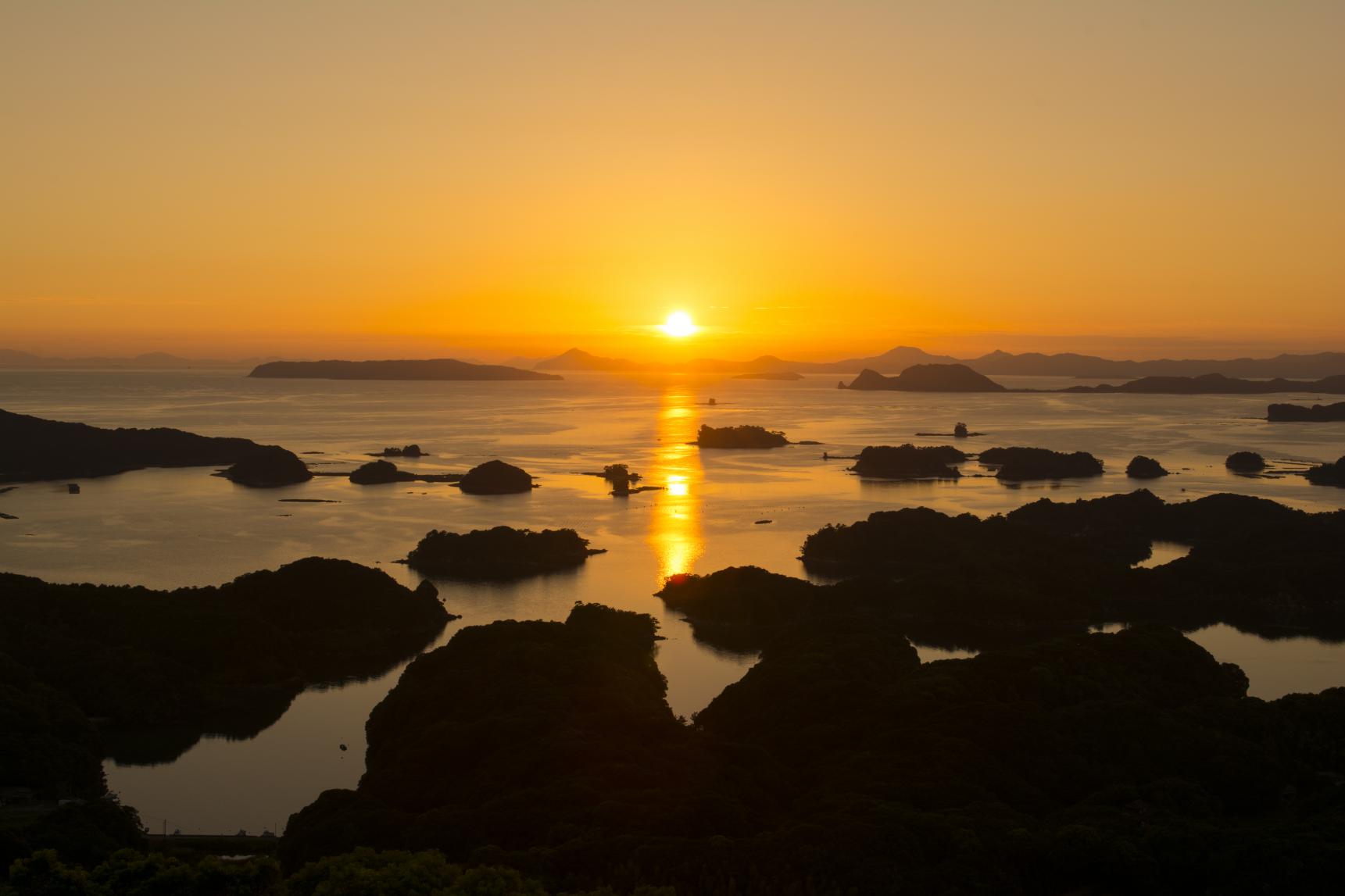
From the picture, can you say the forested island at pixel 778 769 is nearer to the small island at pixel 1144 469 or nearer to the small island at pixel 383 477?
the small island at pixel 383 477

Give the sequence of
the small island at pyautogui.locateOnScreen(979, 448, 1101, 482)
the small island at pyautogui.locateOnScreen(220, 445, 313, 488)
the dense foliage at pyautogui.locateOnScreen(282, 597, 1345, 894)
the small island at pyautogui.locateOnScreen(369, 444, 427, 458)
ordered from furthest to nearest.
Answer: the small island at pyautogui.locateOnScreen(369, 444, 427, 458)
the small island at pyautogui.locateOnScreen(979, 448, 1101, 482)
the small island at pyautogui.locateOnScreen(220, 445, 313, 488)
the dense foliage at pyautogui.locateOnScreen(282, 597, 1345, 894)

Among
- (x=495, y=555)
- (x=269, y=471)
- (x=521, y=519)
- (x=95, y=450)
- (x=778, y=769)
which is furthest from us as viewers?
(x=95, y=450)

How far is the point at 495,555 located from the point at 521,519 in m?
16.3

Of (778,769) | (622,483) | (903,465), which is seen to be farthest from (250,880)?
(903,465)

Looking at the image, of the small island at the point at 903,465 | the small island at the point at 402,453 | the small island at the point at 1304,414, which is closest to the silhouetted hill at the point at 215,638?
the small island at the point at 903,465

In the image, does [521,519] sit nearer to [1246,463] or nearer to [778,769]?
[778,769]

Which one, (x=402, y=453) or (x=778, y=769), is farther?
(x=402, y=453)

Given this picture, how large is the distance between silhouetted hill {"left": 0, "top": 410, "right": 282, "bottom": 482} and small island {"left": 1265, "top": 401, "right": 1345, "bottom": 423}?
14397 cm

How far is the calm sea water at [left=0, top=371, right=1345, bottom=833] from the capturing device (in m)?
32.4

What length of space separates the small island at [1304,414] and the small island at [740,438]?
83.4 m

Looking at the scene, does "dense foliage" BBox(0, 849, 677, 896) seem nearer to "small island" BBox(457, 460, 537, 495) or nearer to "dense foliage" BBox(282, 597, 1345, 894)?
"dense foliage" BBox(282, 597, 1345, 894)

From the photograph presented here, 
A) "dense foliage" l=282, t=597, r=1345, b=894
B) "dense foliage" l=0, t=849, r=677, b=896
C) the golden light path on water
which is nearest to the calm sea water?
the golden light path on water

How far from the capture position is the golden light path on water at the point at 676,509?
62469 mm

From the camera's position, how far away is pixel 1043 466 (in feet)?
326
